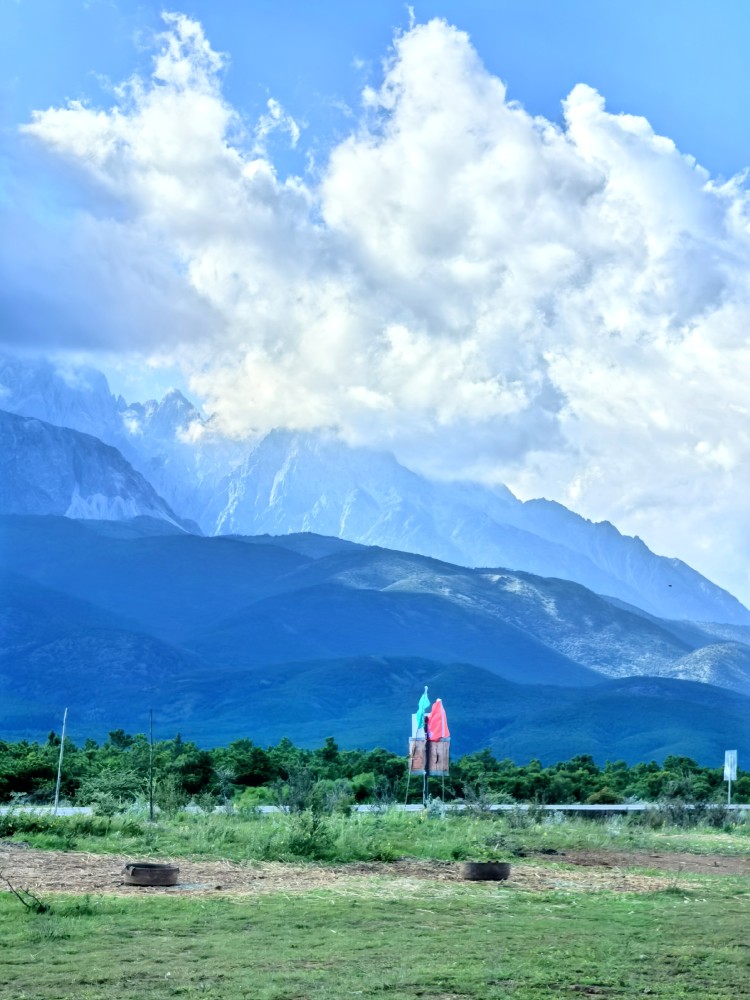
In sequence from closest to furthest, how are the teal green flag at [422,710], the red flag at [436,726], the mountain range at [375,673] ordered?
the red flag at [436,726] < the teal green flag at [422,710] < the mountain range at [375,673]

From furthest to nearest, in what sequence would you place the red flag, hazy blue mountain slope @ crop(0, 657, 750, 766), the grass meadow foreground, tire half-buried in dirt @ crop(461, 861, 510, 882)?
1. hazy blue mountain slope @ crop(0, 657, 750, 766)
2. the red flag
3. tire half-buried in dirt @ crop(461, 861, 510, 882)
4. the grass meadow foreground

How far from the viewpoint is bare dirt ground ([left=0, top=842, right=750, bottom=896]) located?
15.1 metres

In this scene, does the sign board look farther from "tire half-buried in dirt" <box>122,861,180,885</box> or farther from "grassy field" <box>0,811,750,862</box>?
"tire half-buried in dirt" <box>122,861,180,885</box>

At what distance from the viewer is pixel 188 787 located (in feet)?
111

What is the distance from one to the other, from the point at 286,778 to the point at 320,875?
2020cm

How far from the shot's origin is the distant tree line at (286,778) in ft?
93.6

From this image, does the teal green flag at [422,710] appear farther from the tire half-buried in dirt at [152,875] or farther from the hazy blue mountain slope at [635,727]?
the hazy blue mountain slope at [635,727]

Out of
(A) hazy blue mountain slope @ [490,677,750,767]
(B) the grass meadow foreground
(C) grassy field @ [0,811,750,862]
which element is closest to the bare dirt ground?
(B) the grass meadow foreground

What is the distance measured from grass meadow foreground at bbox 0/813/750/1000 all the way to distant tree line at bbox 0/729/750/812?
21.2 ft

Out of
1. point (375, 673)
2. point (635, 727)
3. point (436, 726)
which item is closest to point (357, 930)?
point (436, 726)

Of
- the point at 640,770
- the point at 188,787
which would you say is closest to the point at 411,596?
the point at 640,770

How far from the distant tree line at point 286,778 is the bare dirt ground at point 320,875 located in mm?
6427

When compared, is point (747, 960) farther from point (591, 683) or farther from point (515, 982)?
point (591, 683)

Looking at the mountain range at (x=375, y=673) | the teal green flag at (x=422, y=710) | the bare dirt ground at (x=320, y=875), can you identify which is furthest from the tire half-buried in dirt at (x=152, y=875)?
the mountain range at (x=375, y=673)
